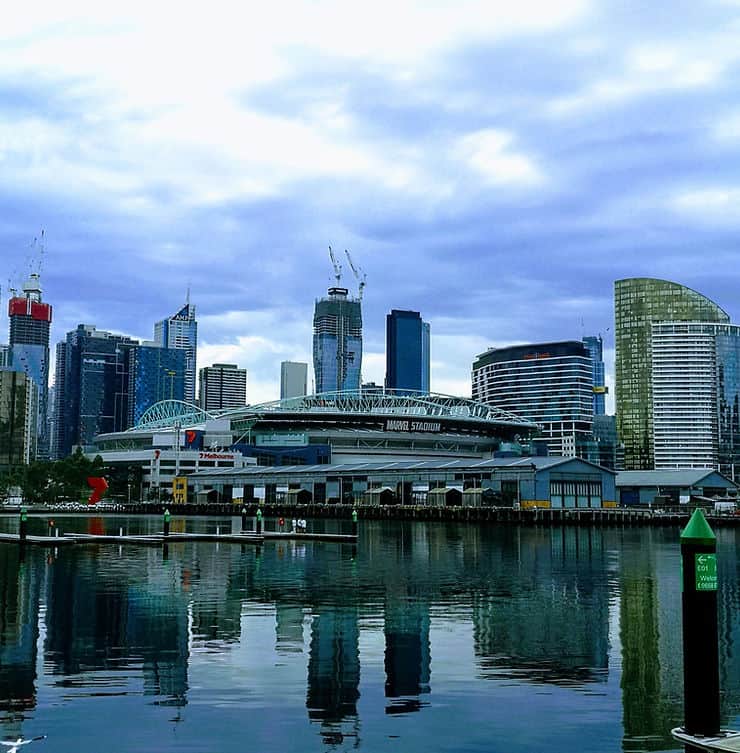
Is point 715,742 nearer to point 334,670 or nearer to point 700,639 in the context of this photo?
point 700,639

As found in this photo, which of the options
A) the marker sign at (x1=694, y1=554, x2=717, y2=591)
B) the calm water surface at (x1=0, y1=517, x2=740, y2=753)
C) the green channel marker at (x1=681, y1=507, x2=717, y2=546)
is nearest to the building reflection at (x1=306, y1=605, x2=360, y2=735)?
the calm water surface at (x1=0, y1=517, x2=740, y2=753)

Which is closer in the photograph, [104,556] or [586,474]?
[104,556]

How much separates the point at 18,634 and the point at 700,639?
26245mm

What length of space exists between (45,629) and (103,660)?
760 cm

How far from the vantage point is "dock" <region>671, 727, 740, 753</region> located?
1762 cm

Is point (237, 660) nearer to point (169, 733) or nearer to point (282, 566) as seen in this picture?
point (169, 733)

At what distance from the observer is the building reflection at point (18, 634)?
1026 inches

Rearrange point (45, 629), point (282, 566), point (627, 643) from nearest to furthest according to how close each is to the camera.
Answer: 1. point (627, 643)
2. point (45, 629)
3. point (282, 566)

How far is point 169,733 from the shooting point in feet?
73.9

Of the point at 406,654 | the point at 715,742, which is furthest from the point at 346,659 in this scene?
the point at 715,742

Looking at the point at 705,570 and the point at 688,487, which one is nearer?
the point at 705,570

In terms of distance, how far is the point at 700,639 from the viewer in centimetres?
1914

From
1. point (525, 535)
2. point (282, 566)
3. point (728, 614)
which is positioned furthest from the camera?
point (525, 535)

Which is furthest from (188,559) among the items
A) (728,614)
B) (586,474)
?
(586,474)
